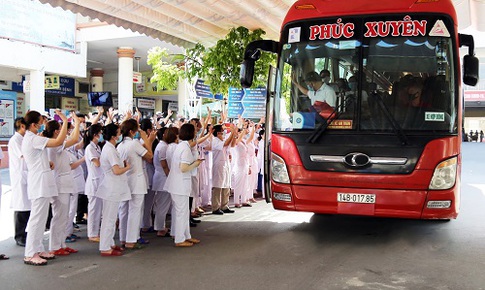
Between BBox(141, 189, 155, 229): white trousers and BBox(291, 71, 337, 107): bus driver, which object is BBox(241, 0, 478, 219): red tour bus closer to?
BBox(291, 71, 337, 107): bus driver

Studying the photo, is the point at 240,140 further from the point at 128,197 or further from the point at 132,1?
the point at 128,197

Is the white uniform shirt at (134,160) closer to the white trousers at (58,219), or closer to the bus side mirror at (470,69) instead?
the white trousers at (58,219)

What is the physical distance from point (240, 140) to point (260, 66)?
2085 mm

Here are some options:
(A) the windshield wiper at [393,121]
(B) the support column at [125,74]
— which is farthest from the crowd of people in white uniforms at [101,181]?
(B) the support column at [125,74]

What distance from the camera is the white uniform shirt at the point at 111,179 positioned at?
21.2 feet

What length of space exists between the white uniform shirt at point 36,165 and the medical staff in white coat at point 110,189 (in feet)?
2.37

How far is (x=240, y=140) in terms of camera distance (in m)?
10.9

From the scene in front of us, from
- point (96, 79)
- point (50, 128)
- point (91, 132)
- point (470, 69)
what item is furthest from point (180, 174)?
point (96, 79)

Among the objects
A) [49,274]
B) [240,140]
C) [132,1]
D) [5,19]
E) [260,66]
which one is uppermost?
[5,19]

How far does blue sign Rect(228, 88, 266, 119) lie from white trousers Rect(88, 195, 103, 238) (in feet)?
21.7

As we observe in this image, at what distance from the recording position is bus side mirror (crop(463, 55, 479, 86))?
22.1ft

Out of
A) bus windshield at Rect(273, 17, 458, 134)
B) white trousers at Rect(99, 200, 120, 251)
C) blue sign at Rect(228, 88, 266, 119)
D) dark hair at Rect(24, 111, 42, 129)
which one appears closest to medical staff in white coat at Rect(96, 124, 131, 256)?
white trousers at Rect(99, 200, 120, 251)

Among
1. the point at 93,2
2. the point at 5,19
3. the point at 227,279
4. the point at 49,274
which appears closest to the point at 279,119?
the point at 227,279

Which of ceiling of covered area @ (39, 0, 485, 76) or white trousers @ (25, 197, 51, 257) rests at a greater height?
ceiling of covered area @ (39, 0, 485, 76)
